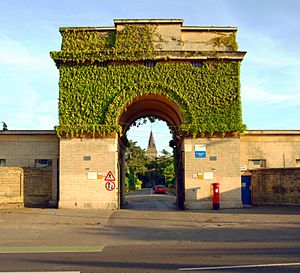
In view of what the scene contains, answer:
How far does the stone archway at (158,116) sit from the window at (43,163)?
4.70 meters

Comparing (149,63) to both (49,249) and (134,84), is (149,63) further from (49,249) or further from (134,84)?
(49,249)

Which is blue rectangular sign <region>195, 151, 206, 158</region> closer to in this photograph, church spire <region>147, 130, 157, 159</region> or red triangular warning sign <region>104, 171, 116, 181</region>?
red triangular warning sign <region>104, 171, 116, 181</region>

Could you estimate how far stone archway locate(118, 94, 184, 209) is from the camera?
2728 cm

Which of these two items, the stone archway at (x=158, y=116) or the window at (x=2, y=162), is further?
the window at (x=2, y=162)

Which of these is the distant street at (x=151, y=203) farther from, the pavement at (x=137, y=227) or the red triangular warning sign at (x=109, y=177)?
the pavement at (x=137, y=227)

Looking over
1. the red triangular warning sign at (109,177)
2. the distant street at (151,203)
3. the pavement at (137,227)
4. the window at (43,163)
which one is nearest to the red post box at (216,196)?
the pavement at (137,227)

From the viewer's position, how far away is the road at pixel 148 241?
9.01 m

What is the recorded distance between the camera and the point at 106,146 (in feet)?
83.3

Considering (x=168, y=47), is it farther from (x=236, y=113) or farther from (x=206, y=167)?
(x=206, y=167)

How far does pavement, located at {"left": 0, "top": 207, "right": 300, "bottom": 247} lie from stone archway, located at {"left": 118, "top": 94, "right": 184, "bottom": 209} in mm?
5623

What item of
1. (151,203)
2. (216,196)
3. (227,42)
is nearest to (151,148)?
(151,203)

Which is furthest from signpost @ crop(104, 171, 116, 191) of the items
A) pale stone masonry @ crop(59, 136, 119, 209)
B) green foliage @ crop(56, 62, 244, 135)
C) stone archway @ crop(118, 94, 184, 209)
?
stone archway @ crop(118, 94, 184, 209)

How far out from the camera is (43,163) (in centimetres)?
2881

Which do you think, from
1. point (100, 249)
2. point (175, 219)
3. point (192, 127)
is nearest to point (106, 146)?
point (192, 127)
